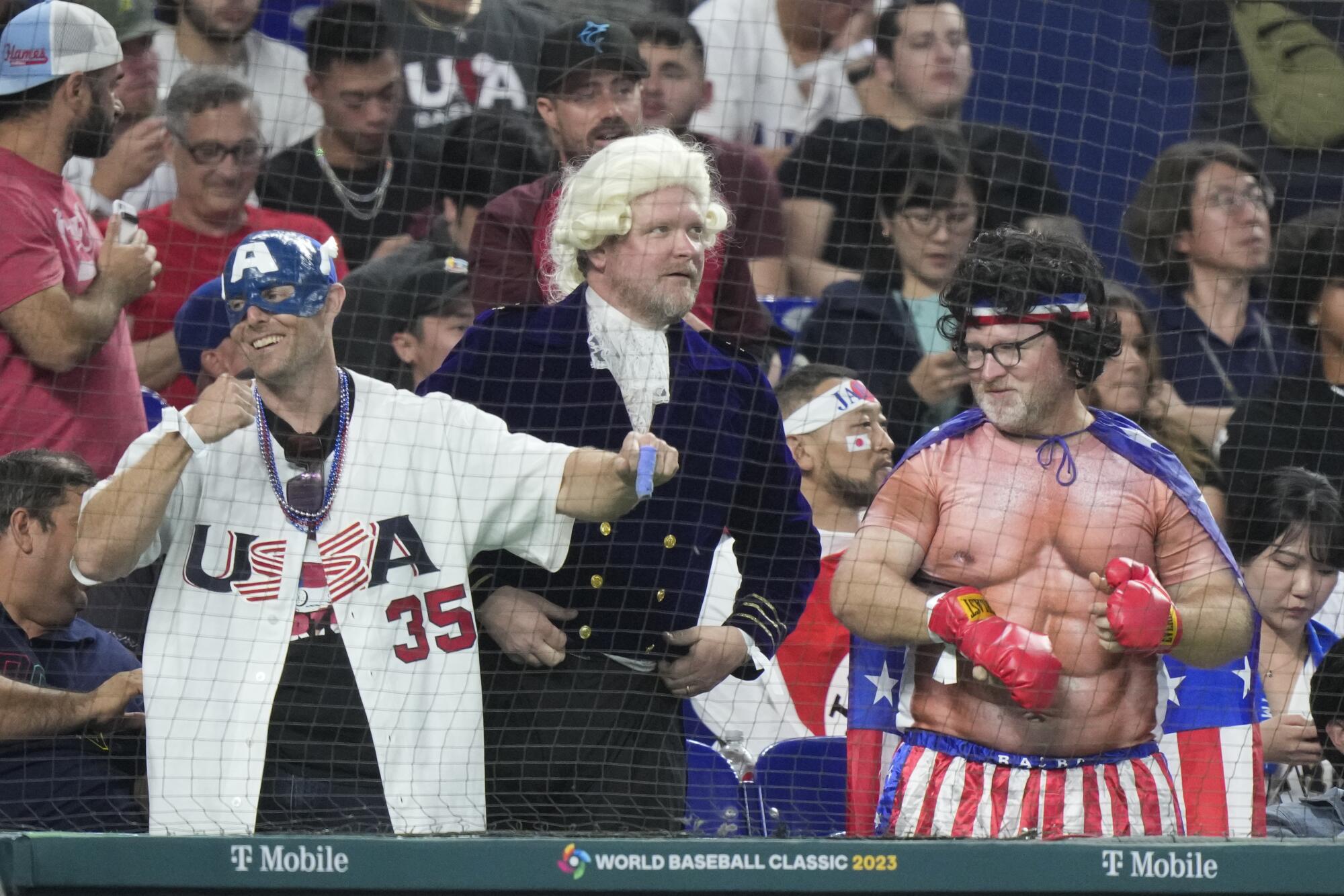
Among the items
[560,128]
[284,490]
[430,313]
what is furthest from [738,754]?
[560,128]

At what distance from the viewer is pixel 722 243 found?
14.0 ft

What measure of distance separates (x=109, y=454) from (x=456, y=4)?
186 cm

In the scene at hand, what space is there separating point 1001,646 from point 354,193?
2472 millimetres

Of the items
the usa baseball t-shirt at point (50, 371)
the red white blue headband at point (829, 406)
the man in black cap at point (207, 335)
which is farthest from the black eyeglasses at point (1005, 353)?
the usa baseball t-shirt at point (50, 371)

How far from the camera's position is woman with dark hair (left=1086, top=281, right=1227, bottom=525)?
4.40 meters

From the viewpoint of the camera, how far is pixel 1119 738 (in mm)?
3359

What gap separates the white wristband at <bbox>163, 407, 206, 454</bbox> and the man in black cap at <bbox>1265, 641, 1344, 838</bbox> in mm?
2215

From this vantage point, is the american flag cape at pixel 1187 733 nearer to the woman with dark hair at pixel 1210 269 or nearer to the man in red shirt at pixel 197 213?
the woman with dark hair at pixel 1210 269

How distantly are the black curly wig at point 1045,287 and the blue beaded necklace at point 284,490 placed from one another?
1.20 m

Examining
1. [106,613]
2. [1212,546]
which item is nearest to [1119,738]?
[1212,546]

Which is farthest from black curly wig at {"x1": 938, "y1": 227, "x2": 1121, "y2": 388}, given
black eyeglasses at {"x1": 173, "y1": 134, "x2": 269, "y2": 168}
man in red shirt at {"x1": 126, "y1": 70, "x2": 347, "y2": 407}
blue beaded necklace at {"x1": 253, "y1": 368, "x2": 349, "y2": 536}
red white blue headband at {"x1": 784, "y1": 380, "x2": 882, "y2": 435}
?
black eyeglasses at {"x1": 173, "y1": 134, "x2": 269, "y2": 168}

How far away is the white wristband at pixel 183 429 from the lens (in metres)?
3.26

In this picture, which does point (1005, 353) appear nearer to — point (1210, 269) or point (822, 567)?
point (822, 567)

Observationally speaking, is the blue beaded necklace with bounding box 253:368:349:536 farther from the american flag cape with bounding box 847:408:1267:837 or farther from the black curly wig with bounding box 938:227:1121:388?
the black curly wig with bounding box 938:227:1121:388
